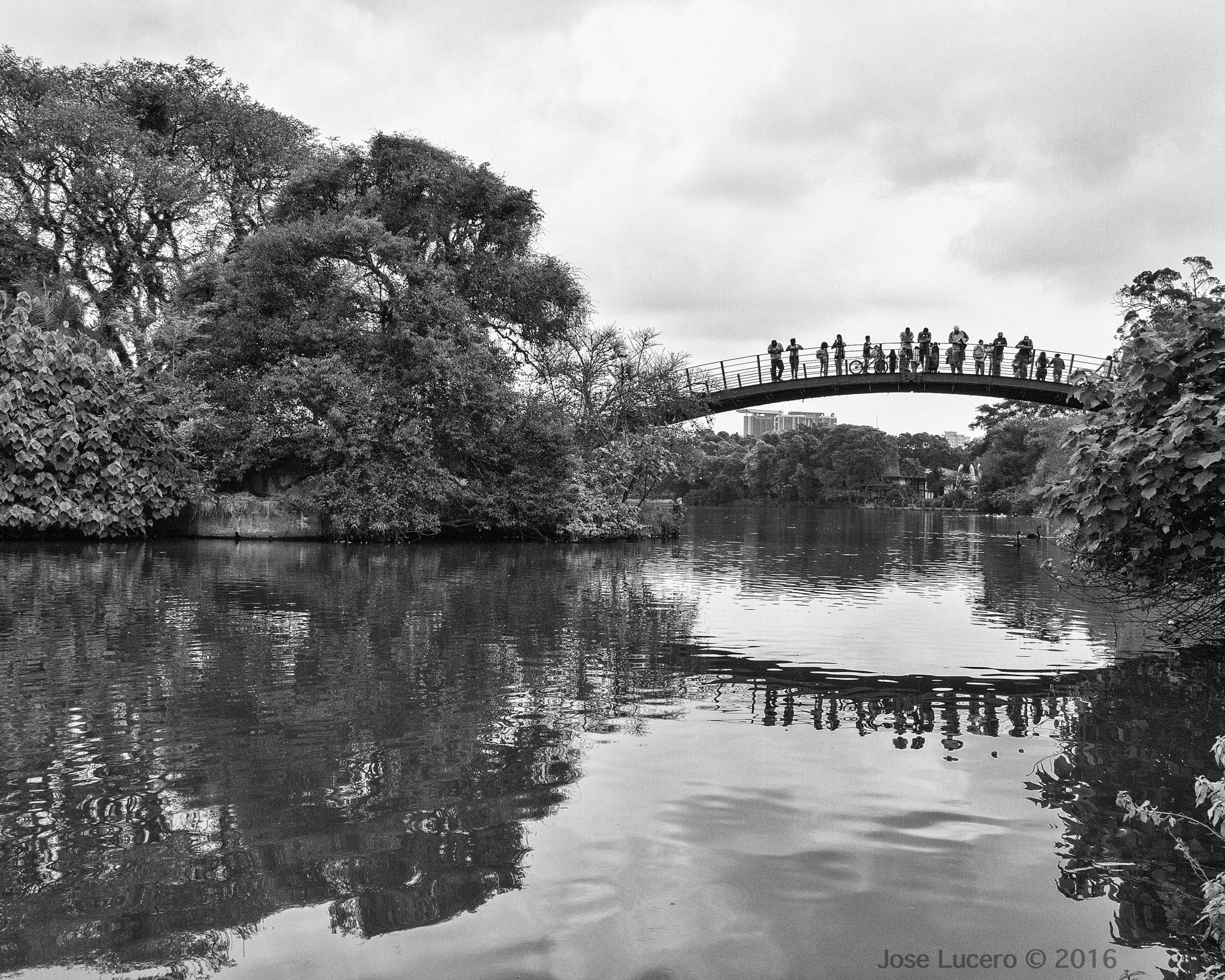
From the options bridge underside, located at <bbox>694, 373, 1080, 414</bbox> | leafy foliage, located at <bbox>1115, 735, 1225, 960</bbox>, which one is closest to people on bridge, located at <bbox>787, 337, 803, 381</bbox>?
bridge underside, located at <bbox>694, 373, 1080, 414</bbox>

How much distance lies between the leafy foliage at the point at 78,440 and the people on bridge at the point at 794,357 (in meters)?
22.4

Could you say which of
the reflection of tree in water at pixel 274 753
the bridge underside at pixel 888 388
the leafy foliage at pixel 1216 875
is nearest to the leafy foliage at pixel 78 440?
the reflection of tree in water at pixel 274 753

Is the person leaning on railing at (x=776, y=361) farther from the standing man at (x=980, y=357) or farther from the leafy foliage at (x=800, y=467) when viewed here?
the leafy foliage at (x=800, y=467)

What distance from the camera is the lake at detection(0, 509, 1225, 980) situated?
3.93 m

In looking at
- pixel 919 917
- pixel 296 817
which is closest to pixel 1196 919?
pixel 919 917

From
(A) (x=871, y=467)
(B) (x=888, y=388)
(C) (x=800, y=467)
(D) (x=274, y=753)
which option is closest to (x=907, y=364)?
(B) (x=888, y=388)

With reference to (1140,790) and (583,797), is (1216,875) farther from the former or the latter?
(583,797)

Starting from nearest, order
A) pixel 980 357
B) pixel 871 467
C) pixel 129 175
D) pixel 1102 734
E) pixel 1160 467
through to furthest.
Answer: pixel 1102 734
pixel 1160 467
pixel 129 175
pixel 980 357
pixel 871 467

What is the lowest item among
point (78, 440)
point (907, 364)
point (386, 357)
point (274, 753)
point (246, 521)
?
point (274, 753)

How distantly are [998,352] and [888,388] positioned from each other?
4.47 meters

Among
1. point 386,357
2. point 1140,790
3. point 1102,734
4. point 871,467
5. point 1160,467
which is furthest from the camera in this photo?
point 871,467

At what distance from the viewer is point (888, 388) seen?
39.4m

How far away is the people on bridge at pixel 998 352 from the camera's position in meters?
36.4

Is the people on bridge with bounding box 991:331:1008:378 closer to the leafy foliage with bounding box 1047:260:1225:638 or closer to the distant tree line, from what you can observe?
the leafy foliage with bounding box 1047:260:1225:638
